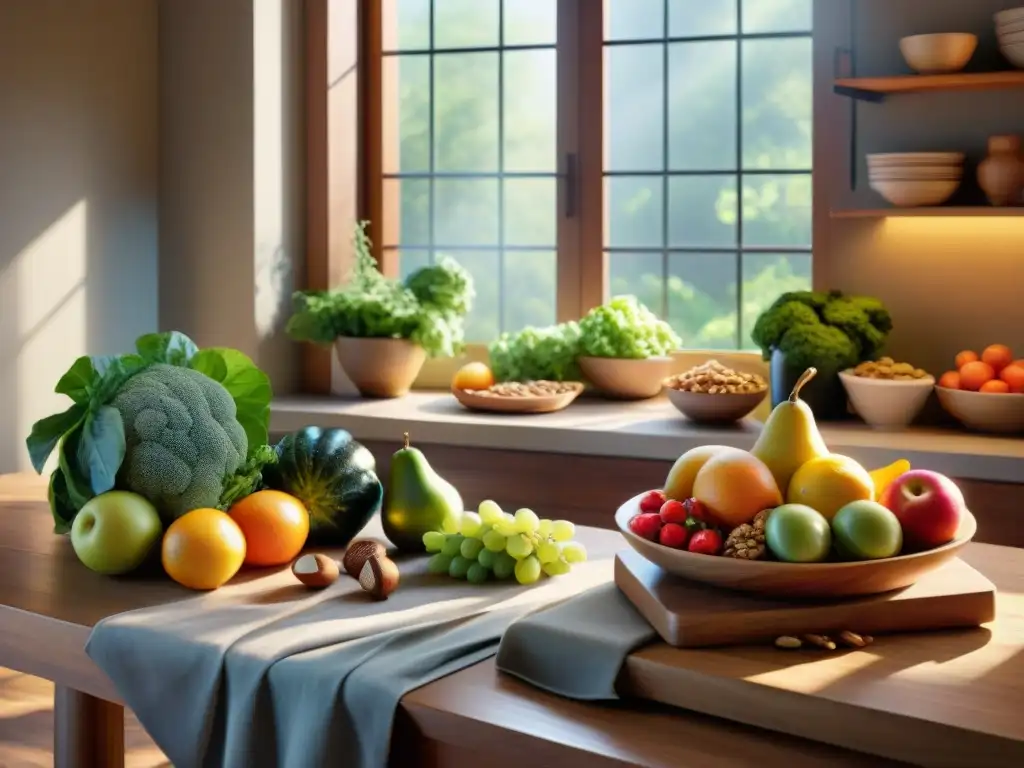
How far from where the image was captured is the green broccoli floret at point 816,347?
3328 millimetres

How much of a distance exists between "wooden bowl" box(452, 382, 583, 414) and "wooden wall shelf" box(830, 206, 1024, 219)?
0.86 m

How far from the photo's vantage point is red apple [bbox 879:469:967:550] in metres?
1.44

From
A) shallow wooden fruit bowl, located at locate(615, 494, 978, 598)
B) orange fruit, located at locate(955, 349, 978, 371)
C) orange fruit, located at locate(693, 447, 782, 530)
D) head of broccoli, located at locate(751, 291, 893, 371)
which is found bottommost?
shallow wooden fruit bowl, located at locate(615, 494, 978, 598)

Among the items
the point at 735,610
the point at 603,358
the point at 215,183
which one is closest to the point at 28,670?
the point at 735,610

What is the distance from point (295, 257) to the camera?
13.6 feet

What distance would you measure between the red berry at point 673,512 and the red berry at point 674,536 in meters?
0.02

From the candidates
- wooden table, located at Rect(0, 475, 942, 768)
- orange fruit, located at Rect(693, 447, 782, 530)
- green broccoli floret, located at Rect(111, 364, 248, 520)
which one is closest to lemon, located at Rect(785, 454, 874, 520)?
orange fruit, located at Rect(693, 447, 782, 530)

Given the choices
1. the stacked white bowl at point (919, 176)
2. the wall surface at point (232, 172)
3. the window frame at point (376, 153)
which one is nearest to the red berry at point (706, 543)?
the stacked white bowl at point (919, 176)

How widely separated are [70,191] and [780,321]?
1.99 m

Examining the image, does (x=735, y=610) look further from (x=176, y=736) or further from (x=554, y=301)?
(x=554, y=301)

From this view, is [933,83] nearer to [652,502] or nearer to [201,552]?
[652,502]

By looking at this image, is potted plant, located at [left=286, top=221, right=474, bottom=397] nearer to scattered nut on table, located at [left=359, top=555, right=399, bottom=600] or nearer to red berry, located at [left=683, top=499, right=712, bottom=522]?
scattered nut on table, located at [left=359, top=555, right=399, bottom=600]

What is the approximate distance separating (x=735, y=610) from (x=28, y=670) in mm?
854

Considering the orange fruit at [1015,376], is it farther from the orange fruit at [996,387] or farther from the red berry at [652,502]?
the red berry at [652,502]
